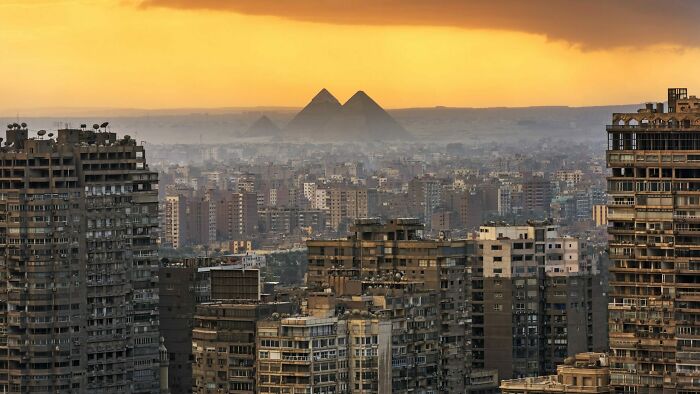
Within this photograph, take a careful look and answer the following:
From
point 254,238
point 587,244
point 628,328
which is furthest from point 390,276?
point 254,238

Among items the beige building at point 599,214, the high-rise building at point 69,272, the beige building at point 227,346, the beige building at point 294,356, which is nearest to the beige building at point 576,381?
the beige building at point 294,356

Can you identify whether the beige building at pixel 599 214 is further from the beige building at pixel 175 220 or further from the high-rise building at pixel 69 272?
the high-rise building at pixel 69 272

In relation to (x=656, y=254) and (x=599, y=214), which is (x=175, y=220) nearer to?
(x=599, y=214)

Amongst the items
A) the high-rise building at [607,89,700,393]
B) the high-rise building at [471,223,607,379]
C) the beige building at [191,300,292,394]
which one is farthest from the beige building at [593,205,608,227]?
the high-rise building at [607,89,700,393]

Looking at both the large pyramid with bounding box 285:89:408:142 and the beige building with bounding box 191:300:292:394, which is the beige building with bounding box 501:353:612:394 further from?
the large pyramid with bounding box 285:89:408:142

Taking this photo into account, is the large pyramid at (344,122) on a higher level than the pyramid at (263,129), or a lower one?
higher

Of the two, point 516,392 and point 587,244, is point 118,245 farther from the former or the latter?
point 587,244

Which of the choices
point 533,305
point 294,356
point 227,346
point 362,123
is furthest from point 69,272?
point 362,123
